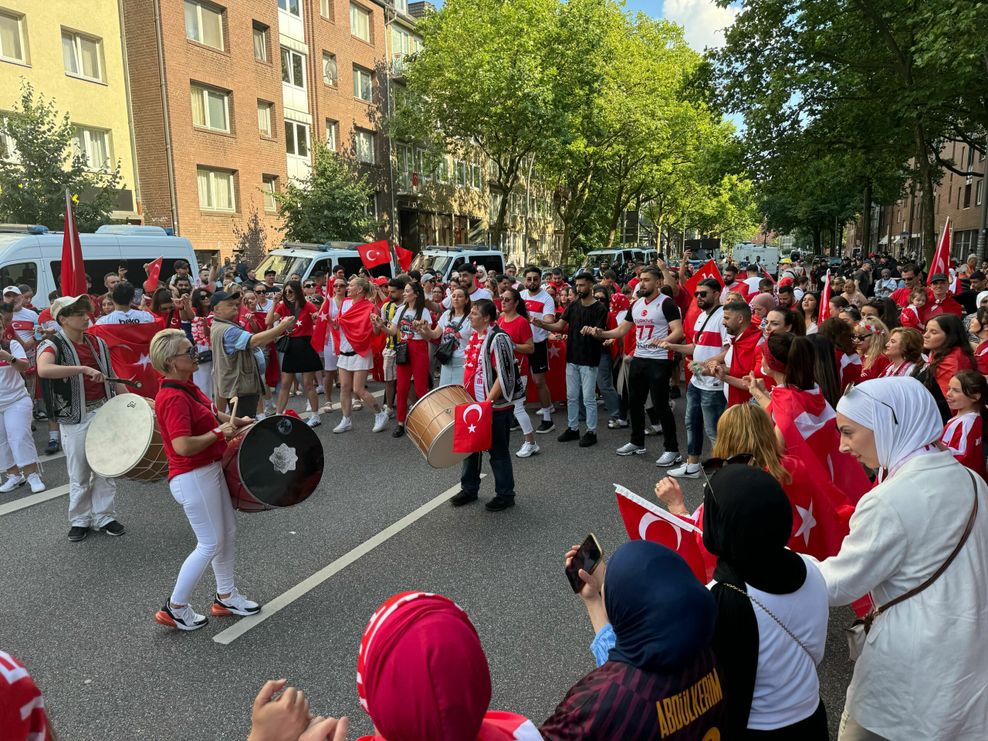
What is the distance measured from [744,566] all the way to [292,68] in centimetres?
3155

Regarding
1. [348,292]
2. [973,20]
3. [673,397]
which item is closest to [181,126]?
[348,292]

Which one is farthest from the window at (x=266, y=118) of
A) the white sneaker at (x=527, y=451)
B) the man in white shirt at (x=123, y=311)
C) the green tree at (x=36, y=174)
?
the white sneaker at (x=527, y=451)

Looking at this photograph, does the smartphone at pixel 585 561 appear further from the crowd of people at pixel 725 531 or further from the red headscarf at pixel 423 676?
the red headscarf at pixel 423 676

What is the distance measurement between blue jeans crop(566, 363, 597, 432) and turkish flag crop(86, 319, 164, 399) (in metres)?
4.53

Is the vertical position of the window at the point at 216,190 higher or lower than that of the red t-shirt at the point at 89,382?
higher

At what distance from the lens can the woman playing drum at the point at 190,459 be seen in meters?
3.92

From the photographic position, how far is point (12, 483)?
6887 millimetres

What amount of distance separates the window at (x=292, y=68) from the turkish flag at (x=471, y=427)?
27076 mm

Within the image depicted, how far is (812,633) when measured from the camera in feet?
6.24

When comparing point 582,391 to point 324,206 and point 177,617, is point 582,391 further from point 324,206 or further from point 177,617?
point 324,206

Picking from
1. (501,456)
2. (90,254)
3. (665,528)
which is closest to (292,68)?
(90,254)

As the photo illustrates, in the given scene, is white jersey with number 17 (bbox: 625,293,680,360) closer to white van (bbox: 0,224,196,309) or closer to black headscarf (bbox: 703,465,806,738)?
black headscarf (bbox: 703,465,806,738)

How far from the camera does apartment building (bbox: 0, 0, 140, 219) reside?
64.5 ft

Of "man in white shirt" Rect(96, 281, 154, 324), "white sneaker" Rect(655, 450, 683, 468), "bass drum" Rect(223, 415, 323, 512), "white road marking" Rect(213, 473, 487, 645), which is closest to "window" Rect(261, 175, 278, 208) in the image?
"man in white shirt" Rect(96, 281, 154, 324)
